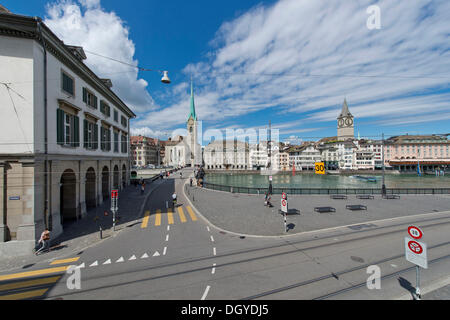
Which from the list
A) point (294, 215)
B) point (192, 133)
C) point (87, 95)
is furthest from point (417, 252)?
point (192, 133)

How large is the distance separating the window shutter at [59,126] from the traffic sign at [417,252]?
18208 mm

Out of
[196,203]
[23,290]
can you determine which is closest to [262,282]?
[23,290]

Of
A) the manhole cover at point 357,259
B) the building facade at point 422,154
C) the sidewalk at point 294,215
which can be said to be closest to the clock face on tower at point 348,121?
the building facade at point 422,154

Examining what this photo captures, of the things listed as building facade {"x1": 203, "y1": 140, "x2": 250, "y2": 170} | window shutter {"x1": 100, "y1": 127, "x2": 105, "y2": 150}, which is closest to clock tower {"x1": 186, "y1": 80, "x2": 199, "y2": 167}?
building facade {"x1": 203, "y1": 140, "x2": 250, "y2": 170}

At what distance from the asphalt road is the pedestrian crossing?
6.75 feet

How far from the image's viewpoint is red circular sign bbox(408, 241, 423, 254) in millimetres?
4910

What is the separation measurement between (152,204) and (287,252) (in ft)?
51.6

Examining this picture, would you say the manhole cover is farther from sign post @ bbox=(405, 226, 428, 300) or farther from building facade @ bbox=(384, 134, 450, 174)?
building facade @ bbox=(384, 134, 450, 174)

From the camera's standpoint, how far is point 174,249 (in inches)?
356

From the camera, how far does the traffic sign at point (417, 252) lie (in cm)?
479

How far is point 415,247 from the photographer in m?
5.04

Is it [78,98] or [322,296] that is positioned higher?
[78,98]

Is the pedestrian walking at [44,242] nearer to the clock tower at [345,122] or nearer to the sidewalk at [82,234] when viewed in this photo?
the sidewalk at [82,234]

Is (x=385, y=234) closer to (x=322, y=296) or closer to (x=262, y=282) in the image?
(x=322, y=296)
